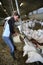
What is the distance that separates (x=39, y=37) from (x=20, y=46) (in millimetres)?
1347

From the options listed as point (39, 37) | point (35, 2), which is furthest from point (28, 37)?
point (35, 2)

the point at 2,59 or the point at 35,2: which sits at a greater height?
the point at 35,2

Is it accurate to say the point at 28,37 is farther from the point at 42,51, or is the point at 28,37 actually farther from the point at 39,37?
the point at 42,51

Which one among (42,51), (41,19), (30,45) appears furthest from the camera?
(41,19)

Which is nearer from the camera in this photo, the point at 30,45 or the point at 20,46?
the point at 30,45

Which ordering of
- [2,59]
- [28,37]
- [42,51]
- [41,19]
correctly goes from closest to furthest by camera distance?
[42,51] → [28,37] → [2,59] → [41,19]

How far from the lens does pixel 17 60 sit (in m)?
5.37

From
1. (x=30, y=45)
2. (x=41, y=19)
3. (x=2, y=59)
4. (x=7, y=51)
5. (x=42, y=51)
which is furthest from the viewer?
(x=41, y=19)

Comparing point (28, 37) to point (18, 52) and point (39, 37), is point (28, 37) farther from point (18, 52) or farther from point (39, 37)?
point (18, 52)

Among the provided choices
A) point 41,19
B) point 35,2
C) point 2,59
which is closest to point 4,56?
point 2,59

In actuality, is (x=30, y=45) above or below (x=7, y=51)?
above

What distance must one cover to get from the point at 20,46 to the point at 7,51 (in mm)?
334

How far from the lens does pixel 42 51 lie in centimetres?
457

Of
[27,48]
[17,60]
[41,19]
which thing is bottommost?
[41,19]
